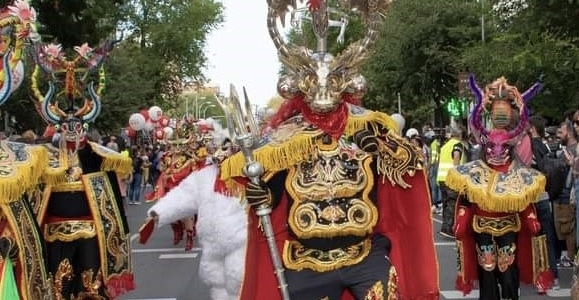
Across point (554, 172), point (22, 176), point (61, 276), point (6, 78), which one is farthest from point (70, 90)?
point (554, 172)

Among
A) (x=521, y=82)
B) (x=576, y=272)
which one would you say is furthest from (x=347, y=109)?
(x=521, y=82)

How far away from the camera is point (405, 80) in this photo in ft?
103

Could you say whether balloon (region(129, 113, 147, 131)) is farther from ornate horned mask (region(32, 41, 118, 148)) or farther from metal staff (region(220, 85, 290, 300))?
metal staff (region(220, 85, 290, 300))

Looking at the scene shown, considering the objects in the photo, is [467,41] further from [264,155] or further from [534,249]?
[264,155]

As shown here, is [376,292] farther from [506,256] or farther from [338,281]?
[506,256]

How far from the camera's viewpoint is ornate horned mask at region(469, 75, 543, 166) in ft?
25.8

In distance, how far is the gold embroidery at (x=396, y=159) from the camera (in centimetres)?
523

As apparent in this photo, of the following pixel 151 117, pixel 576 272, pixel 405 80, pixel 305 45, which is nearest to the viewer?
pixel 305 45

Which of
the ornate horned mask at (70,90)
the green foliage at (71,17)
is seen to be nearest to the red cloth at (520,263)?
the ornate horned mask at (70,90)

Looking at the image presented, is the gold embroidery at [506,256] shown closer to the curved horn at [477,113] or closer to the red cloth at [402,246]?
the curved horn at [477,113]

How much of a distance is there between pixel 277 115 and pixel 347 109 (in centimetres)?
42

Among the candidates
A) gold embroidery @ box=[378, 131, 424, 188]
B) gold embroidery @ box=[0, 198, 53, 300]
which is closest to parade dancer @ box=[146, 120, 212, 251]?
gold embroidery @ box=[0, 198, 53, 300]

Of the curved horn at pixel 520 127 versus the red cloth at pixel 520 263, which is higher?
the curved horn at pixel 520 127

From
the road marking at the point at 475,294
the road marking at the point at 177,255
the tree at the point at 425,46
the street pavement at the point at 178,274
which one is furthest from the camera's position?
the tree at the point at 425,46
